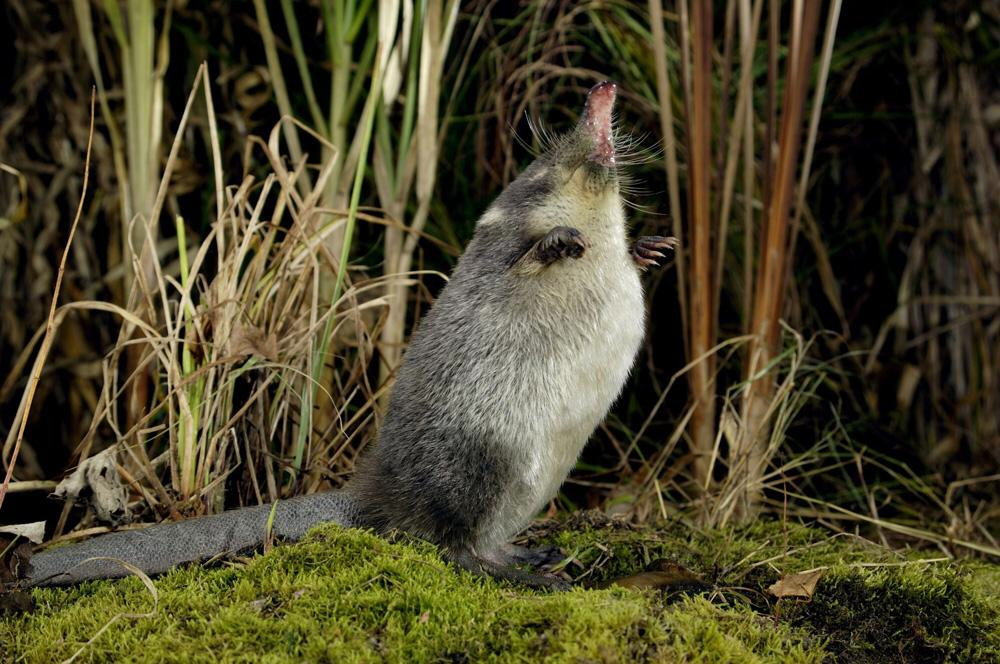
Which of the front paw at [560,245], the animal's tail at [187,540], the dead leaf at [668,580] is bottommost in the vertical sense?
the dead leaf at [668,580]

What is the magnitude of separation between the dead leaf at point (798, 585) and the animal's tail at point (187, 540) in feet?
3.34

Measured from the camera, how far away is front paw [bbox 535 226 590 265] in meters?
2.40

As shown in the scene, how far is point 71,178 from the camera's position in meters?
4.61

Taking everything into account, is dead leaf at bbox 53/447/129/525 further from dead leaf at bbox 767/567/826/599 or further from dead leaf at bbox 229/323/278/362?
dead leaf at bbox 767/567/826/599

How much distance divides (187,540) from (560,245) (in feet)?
3.77

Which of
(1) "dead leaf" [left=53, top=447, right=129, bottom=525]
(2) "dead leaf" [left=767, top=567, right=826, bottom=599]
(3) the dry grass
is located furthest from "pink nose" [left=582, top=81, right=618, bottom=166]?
(1) "dead leaf" [left=53, top=447, right=129, bottom=525]

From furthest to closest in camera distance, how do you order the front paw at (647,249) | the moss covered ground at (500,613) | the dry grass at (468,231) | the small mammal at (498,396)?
1. the dry grass at (468,231)
2. the front paw at (647,249)
3. the small mammal at (498,396)
4. the moss covered ground at (500,613)

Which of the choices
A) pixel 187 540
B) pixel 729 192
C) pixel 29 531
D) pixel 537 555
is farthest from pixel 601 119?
pixel 29 531

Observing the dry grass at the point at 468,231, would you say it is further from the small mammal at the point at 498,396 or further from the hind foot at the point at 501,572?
the hind foot at the point at 501,572

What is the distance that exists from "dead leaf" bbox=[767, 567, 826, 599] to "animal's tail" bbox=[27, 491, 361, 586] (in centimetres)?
102

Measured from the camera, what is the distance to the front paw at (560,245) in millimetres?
2400

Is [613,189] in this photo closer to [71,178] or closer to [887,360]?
[887,360]

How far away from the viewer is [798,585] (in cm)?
226

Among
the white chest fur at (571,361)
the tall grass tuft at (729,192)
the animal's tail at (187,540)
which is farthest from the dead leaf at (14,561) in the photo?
the tall grass tuft at (729,192)
